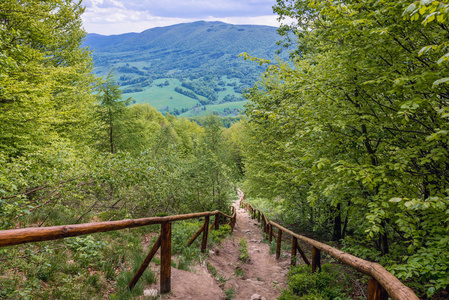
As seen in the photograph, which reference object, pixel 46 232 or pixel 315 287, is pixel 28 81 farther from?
pixel 315 287

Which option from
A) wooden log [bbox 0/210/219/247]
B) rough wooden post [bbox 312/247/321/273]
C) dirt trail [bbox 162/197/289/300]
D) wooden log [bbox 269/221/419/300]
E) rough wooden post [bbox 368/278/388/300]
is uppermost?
wooden log [bbox 0/210/219/247]

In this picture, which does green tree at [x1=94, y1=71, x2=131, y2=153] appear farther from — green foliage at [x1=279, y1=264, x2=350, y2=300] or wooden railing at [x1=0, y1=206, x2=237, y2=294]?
green foliage at [x1=279, y1=264, x2=350, y2=300]

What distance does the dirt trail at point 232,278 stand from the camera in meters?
4.54

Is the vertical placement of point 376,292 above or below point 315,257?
above

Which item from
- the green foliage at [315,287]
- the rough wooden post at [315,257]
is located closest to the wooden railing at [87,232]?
the green foliage at [315,287]

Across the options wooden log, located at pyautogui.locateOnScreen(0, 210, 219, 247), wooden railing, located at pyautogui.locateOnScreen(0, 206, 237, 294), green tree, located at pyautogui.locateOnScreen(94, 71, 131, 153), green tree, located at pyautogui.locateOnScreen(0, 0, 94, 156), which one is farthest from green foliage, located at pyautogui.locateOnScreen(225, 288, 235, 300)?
green tree, located at pyautogui.locateOnScreen(94, 71, 131, 153)

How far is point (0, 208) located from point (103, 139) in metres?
18.3

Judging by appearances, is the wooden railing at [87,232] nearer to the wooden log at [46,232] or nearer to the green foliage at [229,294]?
the wooden log at [46,232]

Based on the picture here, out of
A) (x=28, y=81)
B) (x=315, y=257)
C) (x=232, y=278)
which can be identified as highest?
(x=28, y=81)

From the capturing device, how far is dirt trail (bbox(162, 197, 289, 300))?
454 cm

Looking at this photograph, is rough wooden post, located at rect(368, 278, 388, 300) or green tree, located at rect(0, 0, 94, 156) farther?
green tree, located at rect(0, 0, 94, 156)

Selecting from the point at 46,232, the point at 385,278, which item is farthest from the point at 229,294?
the point at 46,232

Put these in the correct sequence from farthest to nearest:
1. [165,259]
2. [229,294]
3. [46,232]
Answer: [229,294] → [165,259] → [46,232]

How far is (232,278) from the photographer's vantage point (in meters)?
5.96
